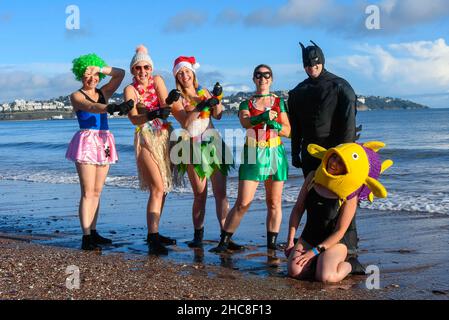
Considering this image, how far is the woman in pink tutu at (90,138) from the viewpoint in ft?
20.7

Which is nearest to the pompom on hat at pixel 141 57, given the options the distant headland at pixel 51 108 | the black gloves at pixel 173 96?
the black gloves at pixel 173 96

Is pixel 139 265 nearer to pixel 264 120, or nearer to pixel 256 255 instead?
pixel 256 255

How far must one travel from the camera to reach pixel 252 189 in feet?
20.3

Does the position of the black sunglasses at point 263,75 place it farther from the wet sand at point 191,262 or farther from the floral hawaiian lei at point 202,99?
the wet sand at point 191,262

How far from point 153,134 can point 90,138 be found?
676mm

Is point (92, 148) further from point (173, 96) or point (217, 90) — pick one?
point (217, 90)

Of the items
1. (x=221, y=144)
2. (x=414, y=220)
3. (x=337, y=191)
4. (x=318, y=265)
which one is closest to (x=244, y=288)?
(x=318, y=265)

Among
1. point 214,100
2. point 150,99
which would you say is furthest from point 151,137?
point 214,100

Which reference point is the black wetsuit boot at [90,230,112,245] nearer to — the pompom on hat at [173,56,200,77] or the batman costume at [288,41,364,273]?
the pompom on hat at [173,56,200,77]

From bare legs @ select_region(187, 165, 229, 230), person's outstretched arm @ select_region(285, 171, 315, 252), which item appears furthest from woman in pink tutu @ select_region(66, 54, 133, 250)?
person's outstretched arm @ select_region(285, 171, 315, 252)

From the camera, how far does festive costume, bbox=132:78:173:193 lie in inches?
246

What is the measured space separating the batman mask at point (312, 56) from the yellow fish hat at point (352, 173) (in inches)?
30.7

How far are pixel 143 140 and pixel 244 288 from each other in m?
2.09

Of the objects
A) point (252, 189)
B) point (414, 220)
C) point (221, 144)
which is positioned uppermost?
point (221, 144)
